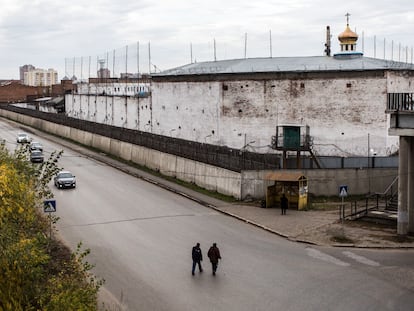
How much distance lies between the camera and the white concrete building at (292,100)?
41.0m

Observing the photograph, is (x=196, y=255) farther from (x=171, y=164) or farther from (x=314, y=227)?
(x=171, y=164)

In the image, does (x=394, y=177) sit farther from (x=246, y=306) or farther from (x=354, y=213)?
(x=246, y=306)

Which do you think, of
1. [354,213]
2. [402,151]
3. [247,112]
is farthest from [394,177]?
[247,112]

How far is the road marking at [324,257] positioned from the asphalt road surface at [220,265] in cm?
3

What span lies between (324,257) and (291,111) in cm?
2259

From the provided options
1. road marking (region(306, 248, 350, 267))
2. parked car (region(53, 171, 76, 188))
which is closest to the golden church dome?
parked car (region(53, 171, 76, 188))

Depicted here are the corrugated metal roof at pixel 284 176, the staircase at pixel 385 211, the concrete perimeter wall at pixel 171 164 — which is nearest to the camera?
the staircase at pixel 385 211

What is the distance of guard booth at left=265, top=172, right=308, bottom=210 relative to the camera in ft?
97.1

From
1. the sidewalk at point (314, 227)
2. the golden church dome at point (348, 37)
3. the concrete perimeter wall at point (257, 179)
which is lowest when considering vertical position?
the sidewalk at point (314, 227)

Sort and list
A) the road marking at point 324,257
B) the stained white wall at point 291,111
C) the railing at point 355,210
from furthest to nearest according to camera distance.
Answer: the stained white wall at point 291,111 → the railing at point 355,210 → the road marking at point 324,257

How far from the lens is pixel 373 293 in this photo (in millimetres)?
17328

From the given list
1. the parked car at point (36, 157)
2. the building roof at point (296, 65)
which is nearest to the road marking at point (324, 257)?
the building roof at point (296, 65)

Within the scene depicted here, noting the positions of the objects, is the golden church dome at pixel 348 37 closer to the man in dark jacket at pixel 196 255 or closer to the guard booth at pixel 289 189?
the guard booth at pixel 289 189

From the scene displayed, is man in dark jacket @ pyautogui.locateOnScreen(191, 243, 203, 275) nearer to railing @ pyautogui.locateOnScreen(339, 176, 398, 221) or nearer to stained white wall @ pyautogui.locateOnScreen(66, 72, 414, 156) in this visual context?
railing @ pyautogui.locateOnScreen(339, 176, 398, 221)
